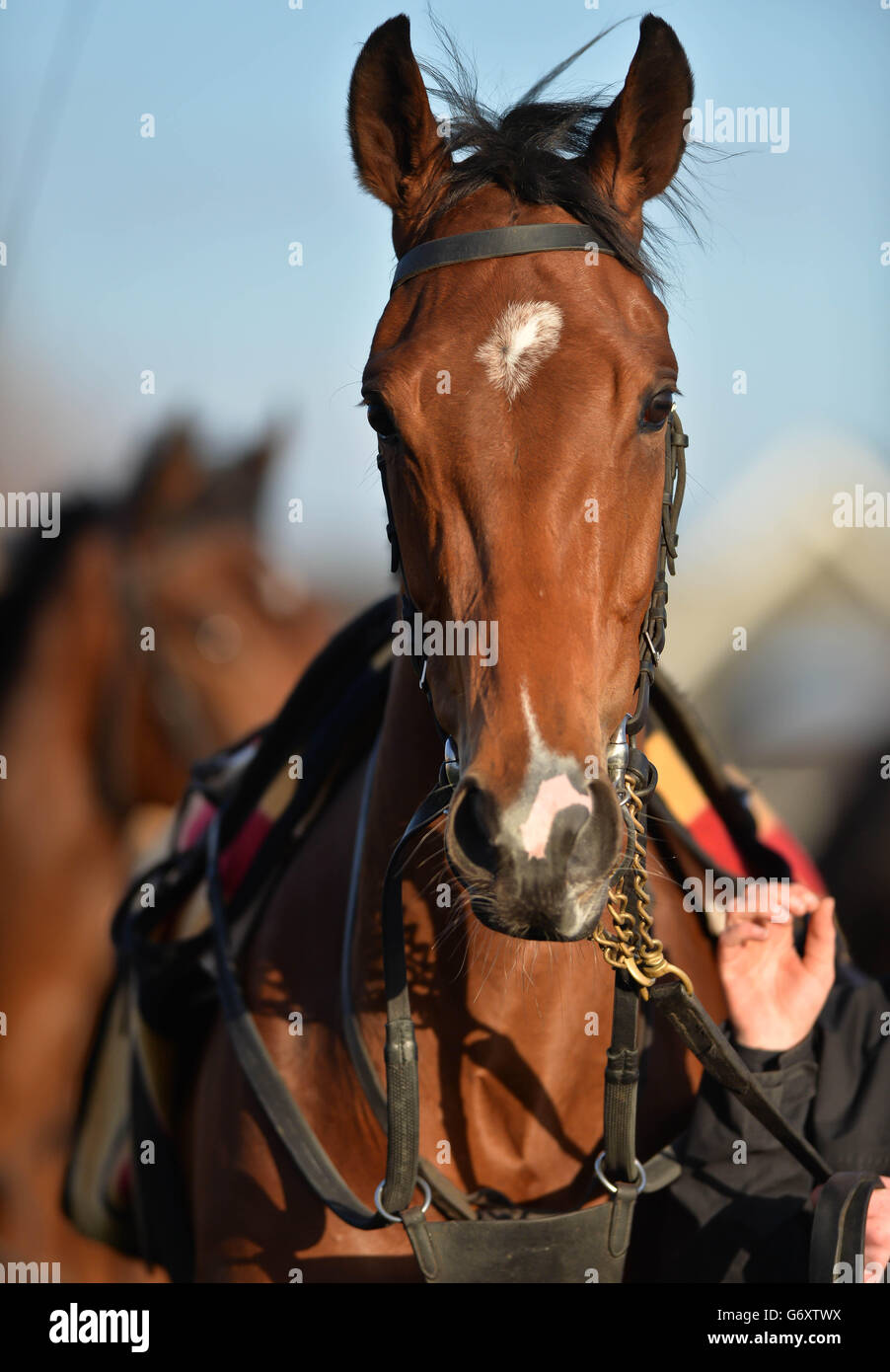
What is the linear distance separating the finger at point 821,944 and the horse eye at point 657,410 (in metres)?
0.90

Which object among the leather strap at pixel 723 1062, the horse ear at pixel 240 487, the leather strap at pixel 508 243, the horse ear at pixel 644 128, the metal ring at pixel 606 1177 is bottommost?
the metal ring at pixel 606 1177

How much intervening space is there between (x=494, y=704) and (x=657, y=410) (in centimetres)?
48

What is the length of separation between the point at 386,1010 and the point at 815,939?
0.77m

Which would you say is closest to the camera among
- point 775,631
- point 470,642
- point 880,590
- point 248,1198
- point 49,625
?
point 470,642

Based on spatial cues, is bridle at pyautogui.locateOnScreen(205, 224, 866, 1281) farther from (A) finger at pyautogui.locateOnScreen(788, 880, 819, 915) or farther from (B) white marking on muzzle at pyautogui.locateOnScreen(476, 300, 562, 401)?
(A) finger at pyautogui.locateOnScreen(788, 880, 819, 915)

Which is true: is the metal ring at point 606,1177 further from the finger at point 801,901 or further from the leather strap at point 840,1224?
the finger at point 801,901

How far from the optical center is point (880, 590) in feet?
19.1

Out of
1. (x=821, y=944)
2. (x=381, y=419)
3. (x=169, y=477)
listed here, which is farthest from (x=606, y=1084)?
(x=169, y=477)

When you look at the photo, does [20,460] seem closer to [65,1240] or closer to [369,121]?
[65,1240]

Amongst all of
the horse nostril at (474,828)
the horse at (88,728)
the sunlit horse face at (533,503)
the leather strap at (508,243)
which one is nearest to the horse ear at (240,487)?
the horse at (88,728)

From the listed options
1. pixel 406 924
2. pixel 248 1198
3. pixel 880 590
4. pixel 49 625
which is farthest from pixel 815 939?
pixel 880 590

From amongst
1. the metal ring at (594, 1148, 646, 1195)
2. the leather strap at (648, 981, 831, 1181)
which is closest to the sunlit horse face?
the leather strap at (648, 981, 831, 1181)

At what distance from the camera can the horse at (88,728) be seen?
12.5ft

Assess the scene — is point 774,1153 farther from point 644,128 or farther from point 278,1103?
point 644,128
